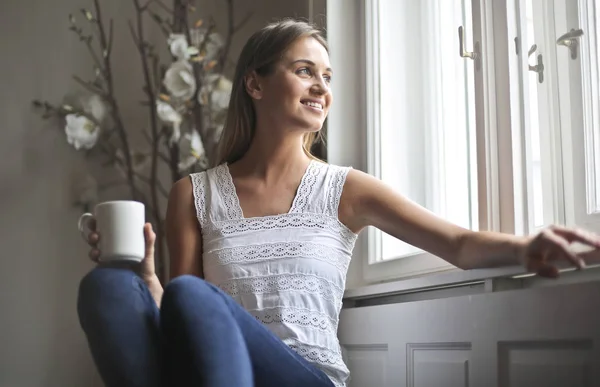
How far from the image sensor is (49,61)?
2346 mm

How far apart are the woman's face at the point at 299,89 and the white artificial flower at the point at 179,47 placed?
64 cm

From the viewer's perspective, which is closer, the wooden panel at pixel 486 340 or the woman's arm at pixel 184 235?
the wooden panel at pixel 486 340

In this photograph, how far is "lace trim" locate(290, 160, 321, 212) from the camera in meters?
1.47

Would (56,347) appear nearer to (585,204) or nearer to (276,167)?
(276,167)

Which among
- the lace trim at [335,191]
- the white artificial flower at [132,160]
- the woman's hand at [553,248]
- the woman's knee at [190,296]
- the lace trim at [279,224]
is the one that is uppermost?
the white artificial flower at [132,160]

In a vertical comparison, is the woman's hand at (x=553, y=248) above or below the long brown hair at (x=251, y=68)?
below

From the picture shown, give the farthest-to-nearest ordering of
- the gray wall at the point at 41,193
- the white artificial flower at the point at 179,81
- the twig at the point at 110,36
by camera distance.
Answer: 1. the twig at the point at 110,36
2. the gray wall at the point at 41,193
3. the white artificial flower at the point at 179,81

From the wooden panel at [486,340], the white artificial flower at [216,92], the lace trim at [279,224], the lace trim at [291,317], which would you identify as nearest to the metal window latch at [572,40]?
the wooden panel at [486,340]

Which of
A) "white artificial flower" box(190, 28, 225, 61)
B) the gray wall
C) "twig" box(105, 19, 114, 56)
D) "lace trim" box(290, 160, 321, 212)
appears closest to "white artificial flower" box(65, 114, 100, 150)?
the gray wall

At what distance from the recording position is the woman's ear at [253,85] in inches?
61.9

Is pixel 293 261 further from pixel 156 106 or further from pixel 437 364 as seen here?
pixel 156 106

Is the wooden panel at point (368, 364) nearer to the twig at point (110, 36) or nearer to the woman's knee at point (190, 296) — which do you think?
the woman's knee at point (190, 296)

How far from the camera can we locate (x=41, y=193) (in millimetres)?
2285

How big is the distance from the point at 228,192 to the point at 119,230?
42 centimetres
